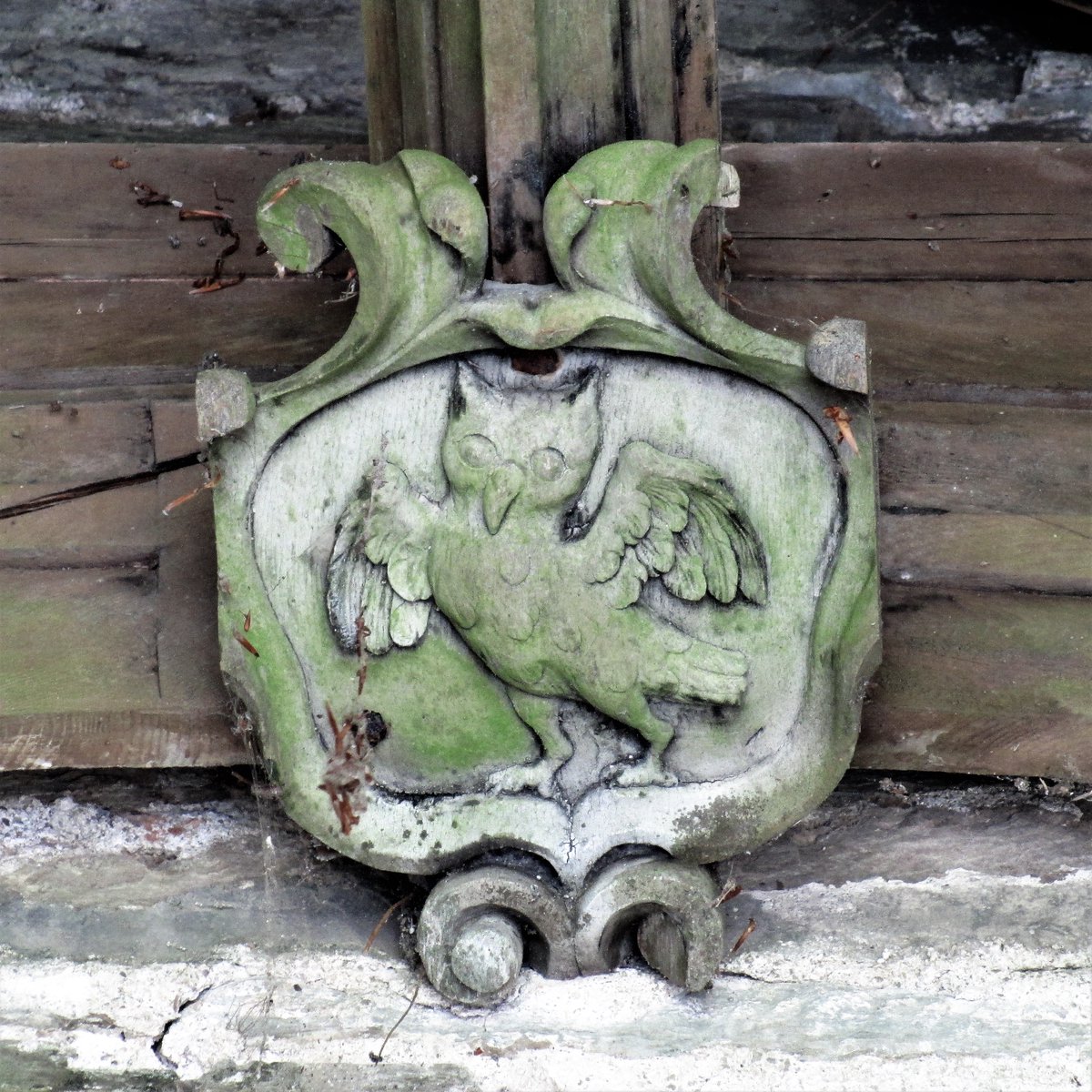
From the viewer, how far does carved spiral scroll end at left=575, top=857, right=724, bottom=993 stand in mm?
1803

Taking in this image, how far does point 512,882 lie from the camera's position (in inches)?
71.4

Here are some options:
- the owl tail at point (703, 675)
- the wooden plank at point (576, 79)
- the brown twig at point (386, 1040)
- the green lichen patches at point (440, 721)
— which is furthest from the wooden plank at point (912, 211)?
the brown twig at point (386, 1040)

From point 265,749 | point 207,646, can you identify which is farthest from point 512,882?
point 207,646

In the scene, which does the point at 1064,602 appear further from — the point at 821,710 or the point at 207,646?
the point at 207,646

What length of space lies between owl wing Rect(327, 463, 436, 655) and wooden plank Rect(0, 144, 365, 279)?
0.46 meters

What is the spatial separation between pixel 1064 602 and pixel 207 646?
111cm

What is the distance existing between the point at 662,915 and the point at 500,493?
544mm

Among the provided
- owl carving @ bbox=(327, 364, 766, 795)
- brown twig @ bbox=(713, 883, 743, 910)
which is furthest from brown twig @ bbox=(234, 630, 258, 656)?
brown twig @ bbox=(713, 883, 743, 910)

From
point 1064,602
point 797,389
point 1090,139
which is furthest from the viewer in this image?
point 1090,139

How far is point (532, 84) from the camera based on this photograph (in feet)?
5.78

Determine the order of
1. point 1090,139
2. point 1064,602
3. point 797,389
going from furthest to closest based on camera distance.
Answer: point 1090,139
point 1064,602
point 797,389

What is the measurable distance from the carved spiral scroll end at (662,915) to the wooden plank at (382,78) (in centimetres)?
93

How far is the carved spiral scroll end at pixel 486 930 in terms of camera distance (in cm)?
181

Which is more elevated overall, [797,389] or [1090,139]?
[1090,139]
